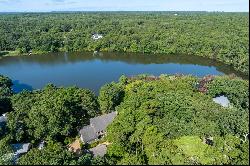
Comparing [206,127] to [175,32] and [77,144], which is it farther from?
[175,32]

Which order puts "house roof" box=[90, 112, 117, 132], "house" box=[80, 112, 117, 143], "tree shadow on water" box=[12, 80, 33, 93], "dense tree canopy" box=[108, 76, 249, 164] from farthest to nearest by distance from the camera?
1. "tree shadow on water" box=[12, 80, 33, 93]
2. "house roof" box=[90, 112, 117, 132]
3. "house" box=[80, 112, 117, 143]
4. "dense tree canopy" box=[108, 76, 249, 164]

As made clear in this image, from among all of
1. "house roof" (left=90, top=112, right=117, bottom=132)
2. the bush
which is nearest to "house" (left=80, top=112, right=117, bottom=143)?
"house roof" (left=90, top=112, right=117, bottom=132)

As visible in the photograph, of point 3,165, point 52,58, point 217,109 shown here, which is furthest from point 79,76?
point 3,165

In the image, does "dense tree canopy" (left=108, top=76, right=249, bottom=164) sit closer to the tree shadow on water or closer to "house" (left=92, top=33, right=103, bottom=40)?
the tree shadow on water

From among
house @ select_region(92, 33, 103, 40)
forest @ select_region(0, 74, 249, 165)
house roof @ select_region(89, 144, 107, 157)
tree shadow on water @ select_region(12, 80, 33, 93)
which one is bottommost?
tree shadow on water @ select_region(12, 80, 33, 93)

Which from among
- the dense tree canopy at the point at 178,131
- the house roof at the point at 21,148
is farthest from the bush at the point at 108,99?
the house roof at the point at 21,148

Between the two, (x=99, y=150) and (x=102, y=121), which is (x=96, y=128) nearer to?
(x=102, y=121)

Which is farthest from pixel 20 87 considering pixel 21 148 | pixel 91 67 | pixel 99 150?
pixel 99 150
